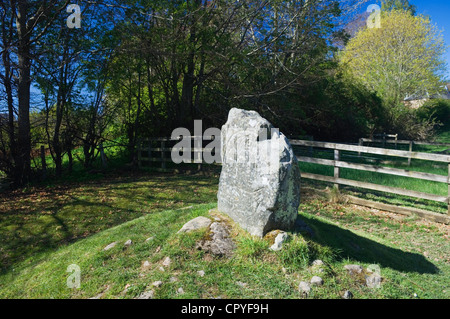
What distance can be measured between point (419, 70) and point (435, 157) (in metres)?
24.7

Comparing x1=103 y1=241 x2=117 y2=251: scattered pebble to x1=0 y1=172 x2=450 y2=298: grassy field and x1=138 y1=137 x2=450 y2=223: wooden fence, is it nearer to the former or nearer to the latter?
x1=0 y1=172 x2=450 y2=298: grassy field

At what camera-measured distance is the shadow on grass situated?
4.52 metres

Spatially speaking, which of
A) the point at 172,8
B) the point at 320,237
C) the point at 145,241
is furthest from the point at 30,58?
the point at 320,237

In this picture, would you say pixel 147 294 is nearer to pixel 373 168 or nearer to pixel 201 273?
pixel 201 273

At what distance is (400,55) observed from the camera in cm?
2722

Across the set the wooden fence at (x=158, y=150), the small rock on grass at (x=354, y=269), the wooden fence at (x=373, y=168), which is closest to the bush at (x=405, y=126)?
the wooden fence at (x=373, y=168)

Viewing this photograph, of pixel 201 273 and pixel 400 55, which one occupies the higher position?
pixel 400 55

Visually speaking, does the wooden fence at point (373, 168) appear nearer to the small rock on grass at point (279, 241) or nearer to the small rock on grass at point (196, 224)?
the small rock on grass at point (279, 241)

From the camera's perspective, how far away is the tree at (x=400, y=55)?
2716cm

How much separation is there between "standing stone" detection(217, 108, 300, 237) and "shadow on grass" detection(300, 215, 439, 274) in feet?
2.31

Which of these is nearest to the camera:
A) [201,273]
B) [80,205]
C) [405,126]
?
[201,273]

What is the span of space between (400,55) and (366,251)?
27.7 m

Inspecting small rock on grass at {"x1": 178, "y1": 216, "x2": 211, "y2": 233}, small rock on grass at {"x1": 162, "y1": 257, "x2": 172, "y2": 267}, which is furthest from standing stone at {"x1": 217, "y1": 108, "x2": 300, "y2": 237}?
small rock on grass at {"x1": 162, "y1": 257, "x2": 172, "y2": 267}
